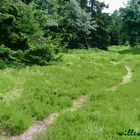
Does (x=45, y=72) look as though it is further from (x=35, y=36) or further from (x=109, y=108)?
(x=109, y=108)

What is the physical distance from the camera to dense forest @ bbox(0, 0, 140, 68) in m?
23.9

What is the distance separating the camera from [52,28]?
49.2 m

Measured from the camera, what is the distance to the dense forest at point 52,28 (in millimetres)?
23938

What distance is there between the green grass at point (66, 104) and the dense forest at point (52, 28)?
3.40 metres

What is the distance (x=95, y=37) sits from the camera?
57.4m

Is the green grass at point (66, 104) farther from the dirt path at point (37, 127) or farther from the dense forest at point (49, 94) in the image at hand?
the dirt path at point (37, 127)

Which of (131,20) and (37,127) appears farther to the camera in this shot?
(131,20)

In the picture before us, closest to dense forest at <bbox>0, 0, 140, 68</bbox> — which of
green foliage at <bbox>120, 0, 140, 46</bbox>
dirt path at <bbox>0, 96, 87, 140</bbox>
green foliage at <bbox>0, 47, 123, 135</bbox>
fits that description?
green foliage at <bbox>120, 0, 140, 46</bbox>

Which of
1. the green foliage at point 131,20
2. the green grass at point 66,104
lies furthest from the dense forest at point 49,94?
the green foliage at point 131,20

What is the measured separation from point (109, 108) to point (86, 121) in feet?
6.68

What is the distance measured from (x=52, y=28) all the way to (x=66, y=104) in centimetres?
3626

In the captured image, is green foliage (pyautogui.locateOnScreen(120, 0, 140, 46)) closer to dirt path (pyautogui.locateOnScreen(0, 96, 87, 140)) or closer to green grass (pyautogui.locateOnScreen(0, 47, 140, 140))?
green grass (pyautogui.locateOnScreen(0, 47, 140, 140))

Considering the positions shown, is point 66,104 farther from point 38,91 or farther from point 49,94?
point 38,91

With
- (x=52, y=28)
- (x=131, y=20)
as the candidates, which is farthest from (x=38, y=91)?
(x=131, y=20)
